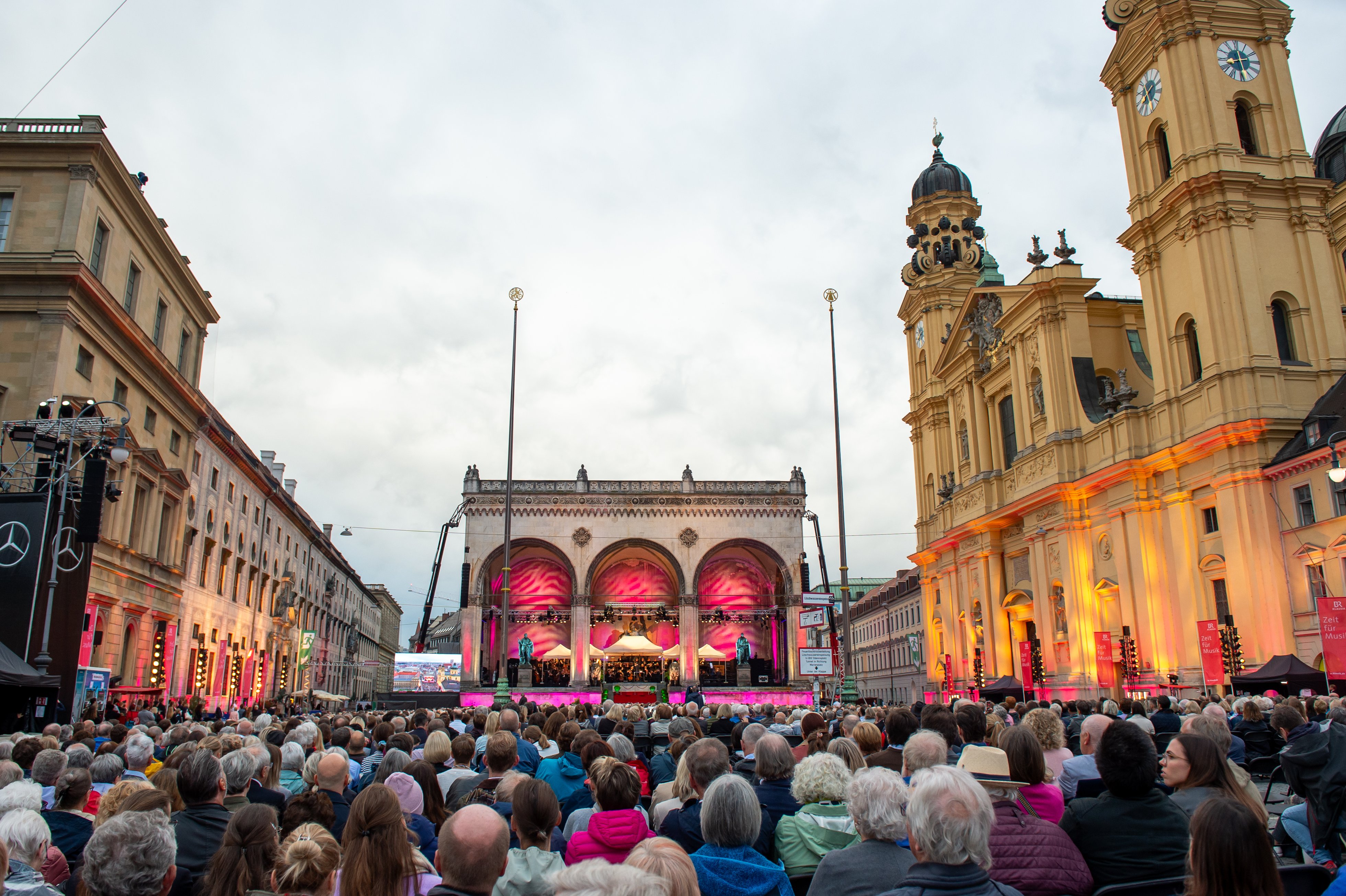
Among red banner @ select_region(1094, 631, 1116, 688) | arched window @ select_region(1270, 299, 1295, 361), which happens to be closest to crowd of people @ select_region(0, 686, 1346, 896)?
red banner @ select_region(1094, 631, 1116, 688)

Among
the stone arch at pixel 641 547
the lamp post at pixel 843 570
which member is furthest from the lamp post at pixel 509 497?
the stone arch at pixel 641 547

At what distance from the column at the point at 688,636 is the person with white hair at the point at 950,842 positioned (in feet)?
161

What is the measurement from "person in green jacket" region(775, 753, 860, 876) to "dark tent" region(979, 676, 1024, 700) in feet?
95.3

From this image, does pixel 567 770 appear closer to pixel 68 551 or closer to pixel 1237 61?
pixel 68 551

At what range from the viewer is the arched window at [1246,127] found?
29.2 meters

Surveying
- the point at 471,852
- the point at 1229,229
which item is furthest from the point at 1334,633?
the point at 471,852

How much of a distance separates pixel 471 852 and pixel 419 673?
42.0m

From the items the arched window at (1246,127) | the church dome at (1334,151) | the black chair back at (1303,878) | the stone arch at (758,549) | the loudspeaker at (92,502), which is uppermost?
the church dome at (1334,151)

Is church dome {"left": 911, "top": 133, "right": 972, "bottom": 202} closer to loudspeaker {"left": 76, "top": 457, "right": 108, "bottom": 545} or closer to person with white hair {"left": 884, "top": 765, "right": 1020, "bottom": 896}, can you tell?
loudspeaker {"left": 76, "top": 457, "right": 108, "bottom": 545}

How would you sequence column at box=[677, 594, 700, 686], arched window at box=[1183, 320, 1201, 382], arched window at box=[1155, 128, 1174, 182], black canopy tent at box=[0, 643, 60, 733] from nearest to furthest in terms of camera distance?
black canopy tent at box=[0, 643, 60, 733] → arched window at box=[1183, 320, 1201, 382] → arched window at box=[1155, 128, 1174, 182] → column at box=[677, 594, 700, 686]

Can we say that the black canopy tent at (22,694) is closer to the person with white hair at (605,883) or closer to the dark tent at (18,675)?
the dark tent at (18,675)

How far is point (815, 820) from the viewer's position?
16.7 feet

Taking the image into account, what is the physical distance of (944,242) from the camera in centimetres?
4753

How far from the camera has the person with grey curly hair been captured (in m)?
3.81
